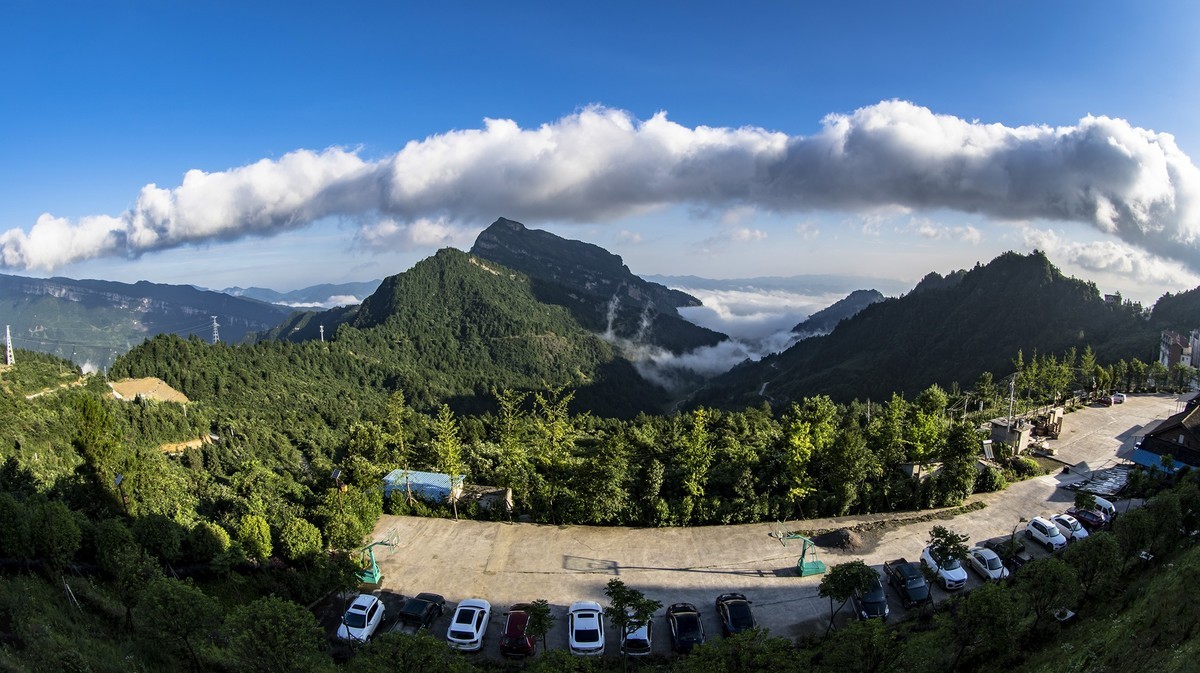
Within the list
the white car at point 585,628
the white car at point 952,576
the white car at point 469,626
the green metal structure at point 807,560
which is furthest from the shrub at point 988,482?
the white car at point 469,626

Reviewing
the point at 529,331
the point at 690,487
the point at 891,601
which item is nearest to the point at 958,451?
the point at 891,601

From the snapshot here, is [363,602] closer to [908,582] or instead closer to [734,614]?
[734,614]

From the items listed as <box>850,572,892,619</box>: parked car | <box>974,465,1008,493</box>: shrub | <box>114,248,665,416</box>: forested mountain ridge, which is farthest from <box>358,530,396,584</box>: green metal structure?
<box>114,248,665,416</box>: forested mountain ridge

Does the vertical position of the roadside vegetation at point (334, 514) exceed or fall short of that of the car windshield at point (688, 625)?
it exceeds it

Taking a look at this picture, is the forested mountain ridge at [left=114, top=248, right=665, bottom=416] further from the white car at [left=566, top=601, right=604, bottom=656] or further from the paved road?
the white car at [left=566, top=601, right=604, bottom=656]

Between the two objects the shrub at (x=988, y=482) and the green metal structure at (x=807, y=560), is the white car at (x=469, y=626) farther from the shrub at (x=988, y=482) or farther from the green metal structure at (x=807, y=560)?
the shrub at (x=988, y=482)

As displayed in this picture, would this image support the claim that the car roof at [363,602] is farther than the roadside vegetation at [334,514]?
Yes

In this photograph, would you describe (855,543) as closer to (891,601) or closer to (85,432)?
(891,601)
